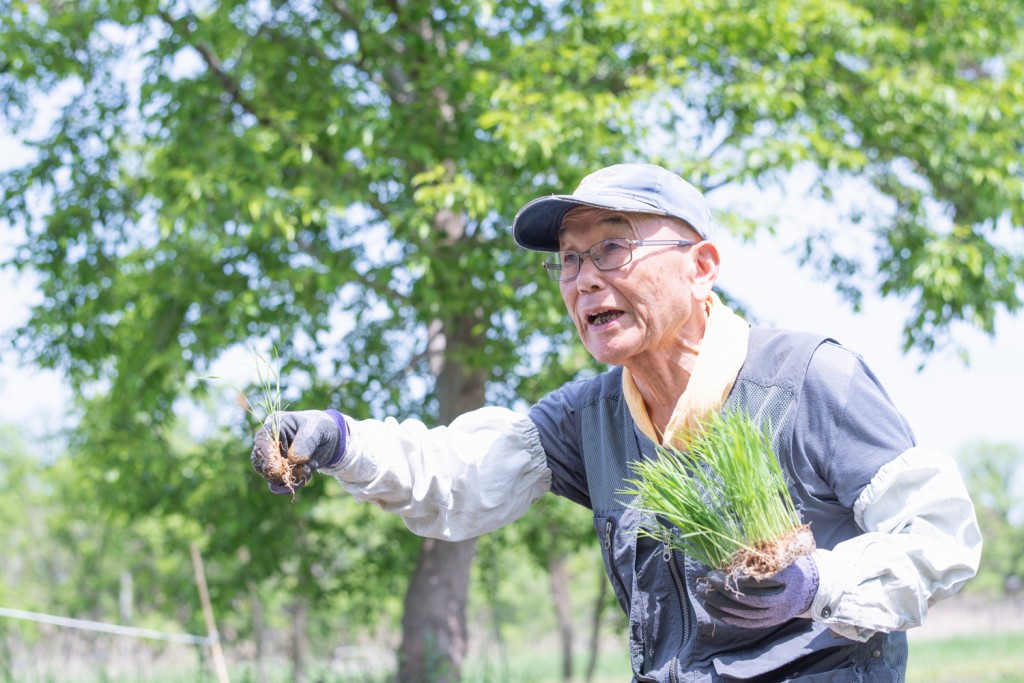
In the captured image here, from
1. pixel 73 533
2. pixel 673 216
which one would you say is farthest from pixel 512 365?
pixel 73 533

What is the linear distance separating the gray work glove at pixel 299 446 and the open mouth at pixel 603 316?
1.92ft

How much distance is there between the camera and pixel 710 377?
7.39ft

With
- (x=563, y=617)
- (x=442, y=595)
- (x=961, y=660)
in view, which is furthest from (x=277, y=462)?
(x=961, y=660)

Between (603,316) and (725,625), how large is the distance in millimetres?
690

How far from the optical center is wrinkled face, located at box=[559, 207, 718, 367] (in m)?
2.29

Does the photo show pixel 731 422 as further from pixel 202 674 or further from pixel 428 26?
pixel 202 674

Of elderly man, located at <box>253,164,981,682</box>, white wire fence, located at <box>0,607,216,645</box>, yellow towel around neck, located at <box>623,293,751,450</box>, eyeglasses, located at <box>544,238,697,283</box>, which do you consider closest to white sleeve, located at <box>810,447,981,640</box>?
elderly man, located at <box>253,164,981,682</box>

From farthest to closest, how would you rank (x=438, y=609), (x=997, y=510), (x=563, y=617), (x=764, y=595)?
(x=997, y=510) < (x=563, y=617) < (x=438, y=609) < (x=764, y=595)

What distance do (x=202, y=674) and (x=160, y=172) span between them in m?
3.81

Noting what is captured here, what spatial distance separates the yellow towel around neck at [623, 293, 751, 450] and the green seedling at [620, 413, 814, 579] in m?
0.16

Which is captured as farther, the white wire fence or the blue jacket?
the white wire fence

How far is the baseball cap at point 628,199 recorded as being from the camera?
90.0 inches

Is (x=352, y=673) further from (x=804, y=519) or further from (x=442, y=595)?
(x=804, y=519)

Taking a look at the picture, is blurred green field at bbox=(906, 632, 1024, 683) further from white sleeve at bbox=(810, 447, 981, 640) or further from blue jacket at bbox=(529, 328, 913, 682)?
white sleeve at bbox=(810, 447, 981, 640)
